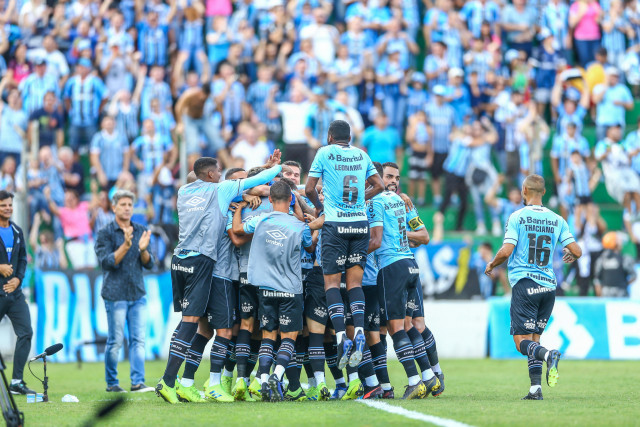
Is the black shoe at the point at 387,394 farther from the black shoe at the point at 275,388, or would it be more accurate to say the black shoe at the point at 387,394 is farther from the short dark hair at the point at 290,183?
the short dark hair at the point at 290,183

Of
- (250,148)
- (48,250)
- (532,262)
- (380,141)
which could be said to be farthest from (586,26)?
(532,262)

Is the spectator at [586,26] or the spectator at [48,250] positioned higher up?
the spectator at [586,26]

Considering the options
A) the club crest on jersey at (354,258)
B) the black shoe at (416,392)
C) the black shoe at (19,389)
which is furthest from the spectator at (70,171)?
the black shoe at (416,392)

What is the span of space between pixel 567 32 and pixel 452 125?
5.37 m

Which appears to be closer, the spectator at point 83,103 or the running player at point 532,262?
the running player at point 532,262

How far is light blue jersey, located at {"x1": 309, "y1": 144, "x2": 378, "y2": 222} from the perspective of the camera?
10641 mm

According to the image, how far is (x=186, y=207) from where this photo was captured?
10867mm

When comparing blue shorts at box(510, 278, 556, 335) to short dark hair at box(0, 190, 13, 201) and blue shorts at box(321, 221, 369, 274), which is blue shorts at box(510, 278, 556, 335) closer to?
blue shorts at box(321, 221, 369, 274)

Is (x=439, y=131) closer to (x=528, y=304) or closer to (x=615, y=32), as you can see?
(x=615, y=32)

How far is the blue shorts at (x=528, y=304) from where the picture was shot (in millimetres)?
10625

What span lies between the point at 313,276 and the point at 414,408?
7.36ft

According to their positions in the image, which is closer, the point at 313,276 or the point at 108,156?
the point at 313,276

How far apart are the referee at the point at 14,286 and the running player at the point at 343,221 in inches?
164

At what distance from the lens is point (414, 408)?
31.0 feet
